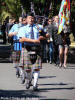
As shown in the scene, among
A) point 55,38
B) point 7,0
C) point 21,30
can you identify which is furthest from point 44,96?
point 7,0

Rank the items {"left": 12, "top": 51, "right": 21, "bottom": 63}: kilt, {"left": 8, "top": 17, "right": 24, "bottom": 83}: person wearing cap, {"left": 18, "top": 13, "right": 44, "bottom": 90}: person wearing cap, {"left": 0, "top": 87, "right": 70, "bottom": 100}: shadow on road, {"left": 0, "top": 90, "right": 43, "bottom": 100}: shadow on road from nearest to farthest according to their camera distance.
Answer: {"left": 0, "top": 87, "right": 70, "bottom": 100}: shadow on road, {"left": 0, "top": 90, "right": 43, "bottom": 100}: shadow on road, {"left": 18, "top": 13, "right": 44, "bottom": 90}: person wearing cap, {"left": 8, "top": 17, "right": 24, "bottom": 83}: person wearing cap, {"left": 12, "top": 51, "right": 21, "bottom": 63}: kilt

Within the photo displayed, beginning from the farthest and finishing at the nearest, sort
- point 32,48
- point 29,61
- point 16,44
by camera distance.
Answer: point 16,44, point 29,61, point 32,48

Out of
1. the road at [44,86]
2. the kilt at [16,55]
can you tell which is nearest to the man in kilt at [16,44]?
the kilt at [16,55]

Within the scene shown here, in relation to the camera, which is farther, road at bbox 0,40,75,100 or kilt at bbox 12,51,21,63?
kilt at bbox 12,51,21,63

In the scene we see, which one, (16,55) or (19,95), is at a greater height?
(16,55)

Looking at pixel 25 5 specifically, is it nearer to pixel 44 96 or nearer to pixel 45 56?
pixel 45 56

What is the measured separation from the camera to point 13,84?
12.1m

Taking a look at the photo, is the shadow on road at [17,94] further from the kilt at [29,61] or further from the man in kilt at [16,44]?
the man in kilt at [16,44]

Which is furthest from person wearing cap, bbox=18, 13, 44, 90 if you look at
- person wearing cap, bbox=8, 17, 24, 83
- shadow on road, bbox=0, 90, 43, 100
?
person wearing cap, bbox=8, 17, 24, 83

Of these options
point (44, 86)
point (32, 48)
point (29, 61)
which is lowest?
point (44, 86)

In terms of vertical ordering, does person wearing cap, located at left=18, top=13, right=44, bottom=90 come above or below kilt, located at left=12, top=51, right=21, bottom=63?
above

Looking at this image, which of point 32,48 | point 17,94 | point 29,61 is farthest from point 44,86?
point 17,94

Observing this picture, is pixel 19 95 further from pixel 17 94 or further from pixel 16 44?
pixel 16 44

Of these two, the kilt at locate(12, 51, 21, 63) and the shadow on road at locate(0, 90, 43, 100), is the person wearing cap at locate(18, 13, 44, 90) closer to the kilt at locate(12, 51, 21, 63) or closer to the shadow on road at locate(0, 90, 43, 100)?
the shadow on road at locate(0, 90, 43, 100)
